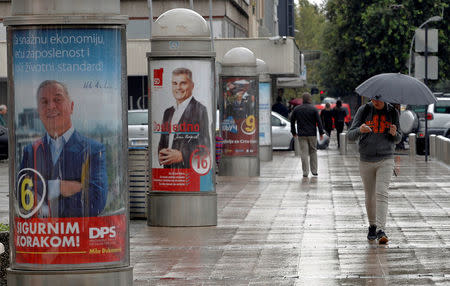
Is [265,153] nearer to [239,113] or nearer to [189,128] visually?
[239,113]

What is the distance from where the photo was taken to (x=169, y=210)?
1320 cm

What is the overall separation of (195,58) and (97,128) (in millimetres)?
6036

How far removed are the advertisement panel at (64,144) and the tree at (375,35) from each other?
47.2 m

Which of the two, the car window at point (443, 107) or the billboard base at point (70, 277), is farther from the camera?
the car window at point (443, 107)

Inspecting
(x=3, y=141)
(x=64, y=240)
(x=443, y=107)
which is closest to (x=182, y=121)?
(x=64, y=240)

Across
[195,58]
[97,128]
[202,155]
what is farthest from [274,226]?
[97,128]

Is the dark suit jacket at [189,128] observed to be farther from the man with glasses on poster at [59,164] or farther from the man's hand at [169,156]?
the man with glasses on poster at [59,164]

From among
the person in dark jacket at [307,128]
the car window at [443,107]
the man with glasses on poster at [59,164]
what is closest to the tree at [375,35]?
the car window at [443,107]

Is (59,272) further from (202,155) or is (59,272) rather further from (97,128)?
(202,155)

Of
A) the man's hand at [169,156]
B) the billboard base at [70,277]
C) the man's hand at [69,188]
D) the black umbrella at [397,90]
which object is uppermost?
the black umbrella at [397,90]

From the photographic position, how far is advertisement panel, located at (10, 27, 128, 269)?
7.04 m

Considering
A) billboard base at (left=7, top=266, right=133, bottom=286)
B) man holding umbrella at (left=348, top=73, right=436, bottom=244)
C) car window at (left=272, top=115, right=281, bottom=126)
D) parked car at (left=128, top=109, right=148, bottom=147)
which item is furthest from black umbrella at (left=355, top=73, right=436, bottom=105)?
car window at (left=272, top=115, right=281, bottom=126)

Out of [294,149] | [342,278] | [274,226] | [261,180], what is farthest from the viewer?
[294,149]

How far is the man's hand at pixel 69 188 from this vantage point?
708 cm
